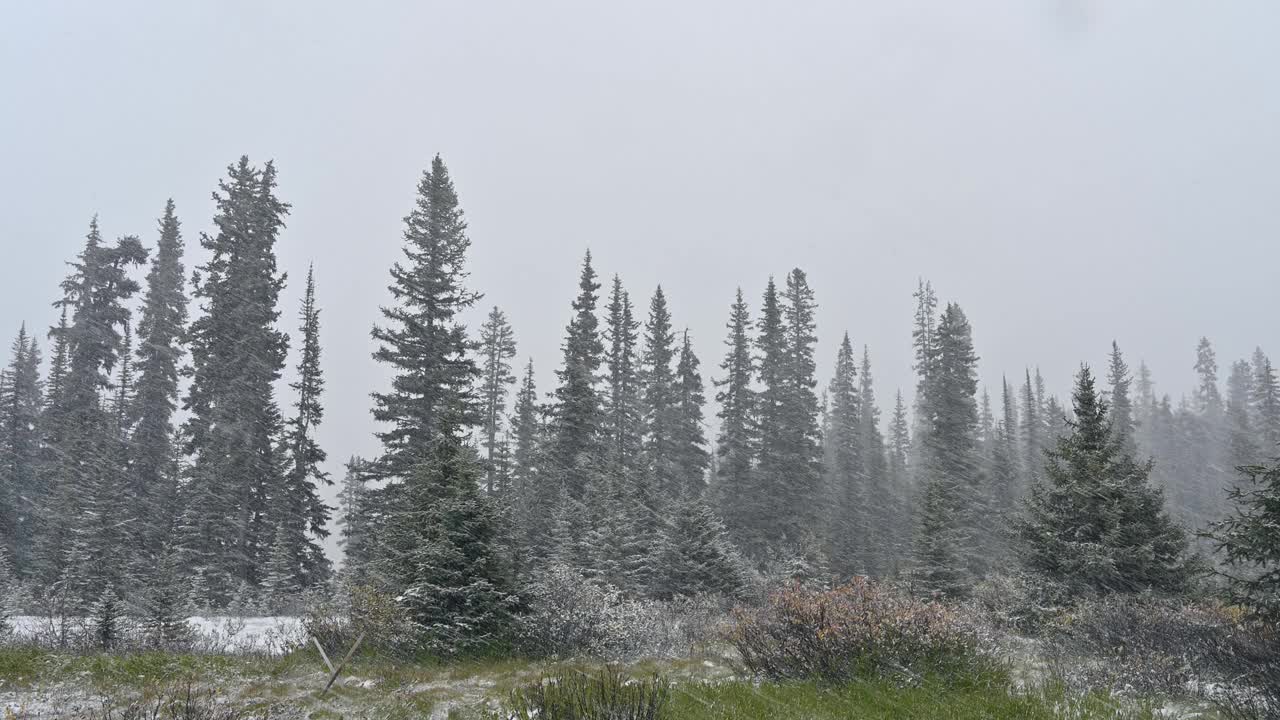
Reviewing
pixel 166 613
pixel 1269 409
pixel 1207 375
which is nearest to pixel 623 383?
pixel 166 613

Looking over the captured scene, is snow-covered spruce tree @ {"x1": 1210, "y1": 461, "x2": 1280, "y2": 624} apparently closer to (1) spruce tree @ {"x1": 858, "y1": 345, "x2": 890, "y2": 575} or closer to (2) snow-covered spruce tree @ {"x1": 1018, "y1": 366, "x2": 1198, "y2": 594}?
(2) snow-covered spruce tree @ {"x1": 1018, "y1": 366, "x2": 1198, "y2": 594}

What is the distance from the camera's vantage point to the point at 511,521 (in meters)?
14.8

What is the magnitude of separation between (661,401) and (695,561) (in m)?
24.0

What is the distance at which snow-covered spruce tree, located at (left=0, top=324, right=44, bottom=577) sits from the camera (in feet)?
111

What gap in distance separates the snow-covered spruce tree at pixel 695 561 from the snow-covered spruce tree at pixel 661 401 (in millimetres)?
17124

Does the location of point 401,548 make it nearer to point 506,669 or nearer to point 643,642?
point 506,669

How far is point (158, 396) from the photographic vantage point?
1303 inches

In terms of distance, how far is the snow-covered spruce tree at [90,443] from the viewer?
23.5 m

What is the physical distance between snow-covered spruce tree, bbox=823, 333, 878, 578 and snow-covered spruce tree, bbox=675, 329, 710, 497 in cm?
784

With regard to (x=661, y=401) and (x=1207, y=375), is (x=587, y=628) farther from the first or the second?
(x=1207, y=375)

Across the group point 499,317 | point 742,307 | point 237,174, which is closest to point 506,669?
point 237,174

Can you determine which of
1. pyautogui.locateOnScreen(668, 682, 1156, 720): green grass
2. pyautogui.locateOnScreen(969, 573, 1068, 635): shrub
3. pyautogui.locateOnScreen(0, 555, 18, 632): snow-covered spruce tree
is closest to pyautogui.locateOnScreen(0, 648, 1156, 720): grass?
pyautogui.locateOnScreen(668, 682, 1156, 720): green grass

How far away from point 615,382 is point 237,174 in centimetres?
2315

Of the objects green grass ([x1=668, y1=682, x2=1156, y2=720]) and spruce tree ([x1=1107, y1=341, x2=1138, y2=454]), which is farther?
spruce tree ([x1=1107, y1=341, x2=1138, y2=454])
